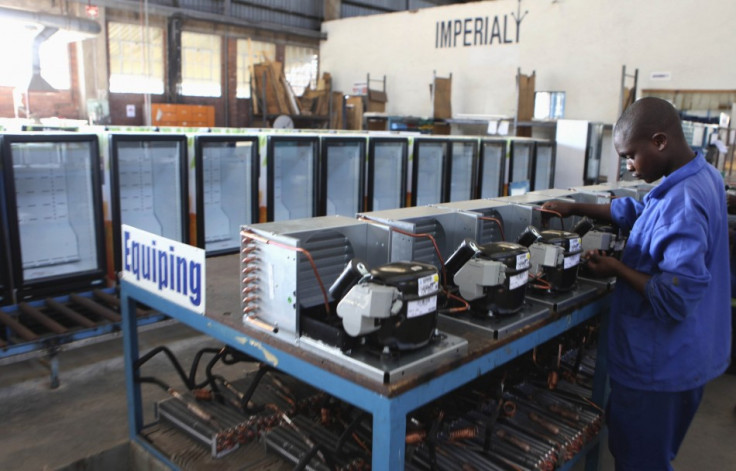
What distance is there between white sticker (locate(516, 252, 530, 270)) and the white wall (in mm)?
7095

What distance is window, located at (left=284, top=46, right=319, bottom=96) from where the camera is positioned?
12.2m

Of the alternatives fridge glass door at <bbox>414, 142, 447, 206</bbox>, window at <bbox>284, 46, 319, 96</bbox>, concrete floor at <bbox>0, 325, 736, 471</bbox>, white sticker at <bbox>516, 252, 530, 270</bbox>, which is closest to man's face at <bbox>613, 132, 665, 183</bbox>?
white sticker at <bbox>516, 252, 530, 270</bbox>

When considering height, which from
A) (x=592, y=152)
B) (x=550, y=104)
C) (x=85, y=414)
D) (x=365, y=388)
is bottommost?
(x=85, y=414)

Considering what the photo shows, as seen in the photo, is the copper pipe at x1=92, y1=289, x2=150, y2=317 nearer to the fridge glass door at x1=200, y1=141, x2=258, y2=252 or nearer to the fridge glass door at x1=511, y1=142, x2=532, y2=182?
the fridge glass door at x1=200, y1=141, x2=258, y2=252

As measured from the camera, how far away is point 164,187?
3727 millimetres

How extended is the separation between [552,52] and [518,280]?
26.2ft

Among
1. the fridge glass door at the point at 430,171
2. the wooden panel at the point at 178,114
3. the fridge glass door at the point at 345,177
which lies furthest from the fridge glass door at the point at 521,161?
the wooden panel at the point at 178,114

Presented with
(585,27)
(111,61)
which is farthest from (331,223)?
(111,61)

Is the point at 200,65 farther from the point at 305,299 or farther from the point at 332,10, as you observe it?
the point at 305,299

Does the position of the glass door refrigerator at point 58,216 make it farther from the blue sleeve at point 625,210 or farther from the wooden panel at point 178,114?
the wooden panel at point 178,114

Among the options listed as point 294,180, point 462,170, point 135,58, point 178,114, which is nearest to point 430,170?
point 462,170

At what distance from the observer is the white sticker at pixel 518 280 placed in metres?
1.73

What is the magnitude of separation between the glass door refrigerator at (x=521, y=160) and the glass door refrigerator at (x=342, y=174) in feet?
6.40

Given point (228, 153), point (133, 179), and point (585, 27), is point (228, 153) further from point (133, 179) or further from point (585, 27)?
point (585, 27)
